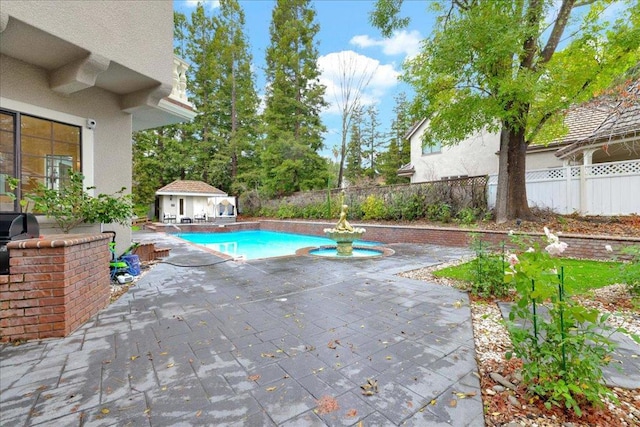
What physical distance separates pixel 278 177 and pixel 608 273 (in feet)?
65.1

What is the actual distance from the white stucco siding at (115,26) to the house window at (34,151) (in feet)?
5.53

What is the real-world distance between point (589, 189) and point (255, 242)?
45.6 ft

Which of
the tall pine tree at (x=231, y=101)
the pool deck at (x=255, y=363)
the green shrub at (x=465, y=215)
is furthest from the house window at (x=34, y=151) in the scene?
the tall pine tree at (x=231, y=101)

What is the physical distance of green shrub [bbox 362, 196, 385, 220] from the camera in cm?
1421

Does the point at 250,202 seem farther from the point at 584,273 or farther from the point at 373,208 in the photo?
the point at 584,273

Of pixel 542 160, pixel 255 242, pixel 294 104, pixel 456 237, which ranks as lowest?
pixel 255 242

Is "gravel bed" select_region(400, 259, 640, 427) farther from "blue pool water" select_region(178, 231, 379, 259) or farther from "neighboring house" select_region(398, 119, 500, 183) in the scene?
"neighboring house" select_region(398, 119, 500, 183)

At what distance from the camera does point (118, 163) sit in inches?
249

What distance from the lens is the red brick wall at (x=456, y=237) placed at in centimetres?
689

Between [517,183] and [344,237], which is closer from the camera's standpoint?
[344,237]

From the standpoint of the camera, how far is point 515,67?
851 centimetres

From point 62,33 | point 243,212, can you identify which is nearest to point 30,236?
point 62,33

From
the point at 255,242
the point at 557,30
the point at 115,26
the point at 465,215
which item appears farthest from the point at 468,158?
the point at 115,26

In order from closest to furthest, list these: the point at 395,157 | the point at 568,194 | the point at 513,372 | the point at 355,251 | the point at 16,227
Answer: the point at 513,372 → the point at 16,227 → the point at 568,194 → the point at 355,251 → the point at 395,157
